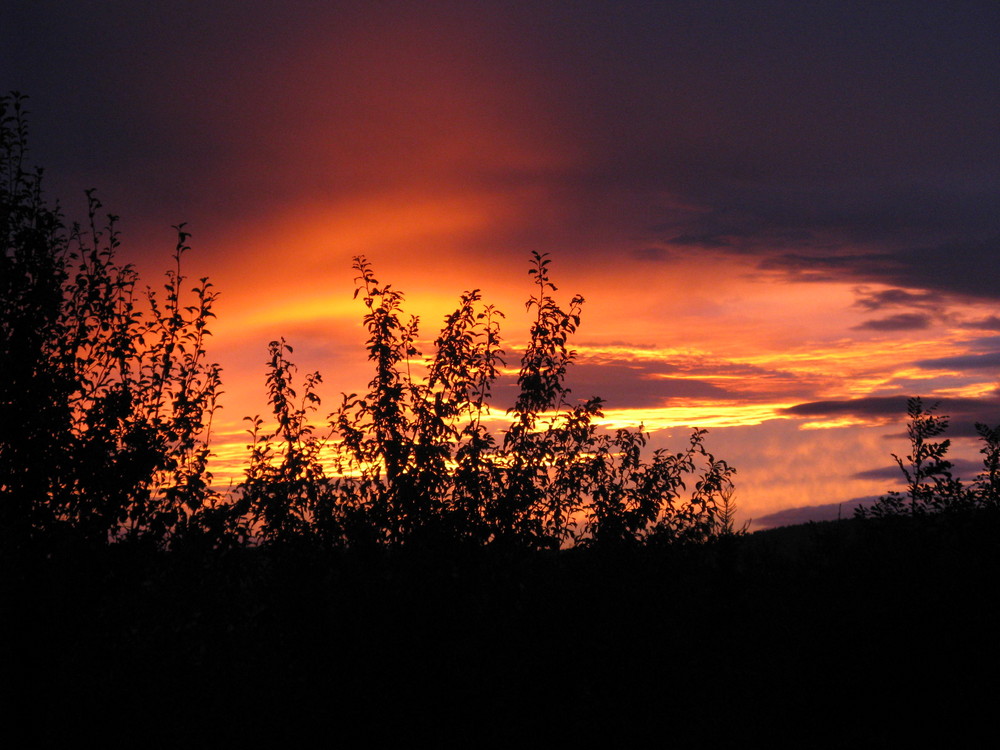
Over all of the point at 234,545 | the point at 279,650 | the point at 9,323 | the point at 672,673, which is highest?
the point at 9,323

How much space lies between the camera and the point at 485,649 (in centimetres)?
986

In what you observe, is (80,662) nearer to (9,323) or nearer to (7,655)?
(7,655)

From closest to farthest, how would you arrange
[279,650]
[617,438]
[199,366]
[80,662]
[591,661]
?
[80,662] → [279,650] → [591,661] → [199,366] → [617,438]

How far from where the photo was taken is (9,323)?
12.3 metres

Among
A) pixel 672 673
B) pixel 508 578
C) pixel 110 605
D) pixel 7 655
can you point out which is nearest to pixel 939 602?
pixel 672 673

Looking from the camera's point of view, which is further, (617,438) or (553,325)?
(617,438)

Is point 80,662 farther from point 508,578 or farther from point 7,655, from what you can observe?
point 508,578

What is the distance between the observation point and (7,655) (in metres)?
9.21

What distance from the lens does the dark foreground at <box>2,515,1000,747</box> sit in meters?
9.18

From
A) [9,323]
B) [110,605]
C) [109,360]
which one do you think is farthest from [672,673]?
[9,323]

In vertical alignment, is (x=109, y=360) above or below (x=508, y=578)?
above

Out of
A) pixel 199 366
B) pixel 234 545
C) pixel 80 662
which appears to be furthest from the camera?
pixel 199 366

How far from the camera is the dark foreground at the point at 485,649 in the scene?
30.1 ft

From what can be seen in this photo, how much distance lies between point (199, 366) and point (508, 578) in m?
5.69
